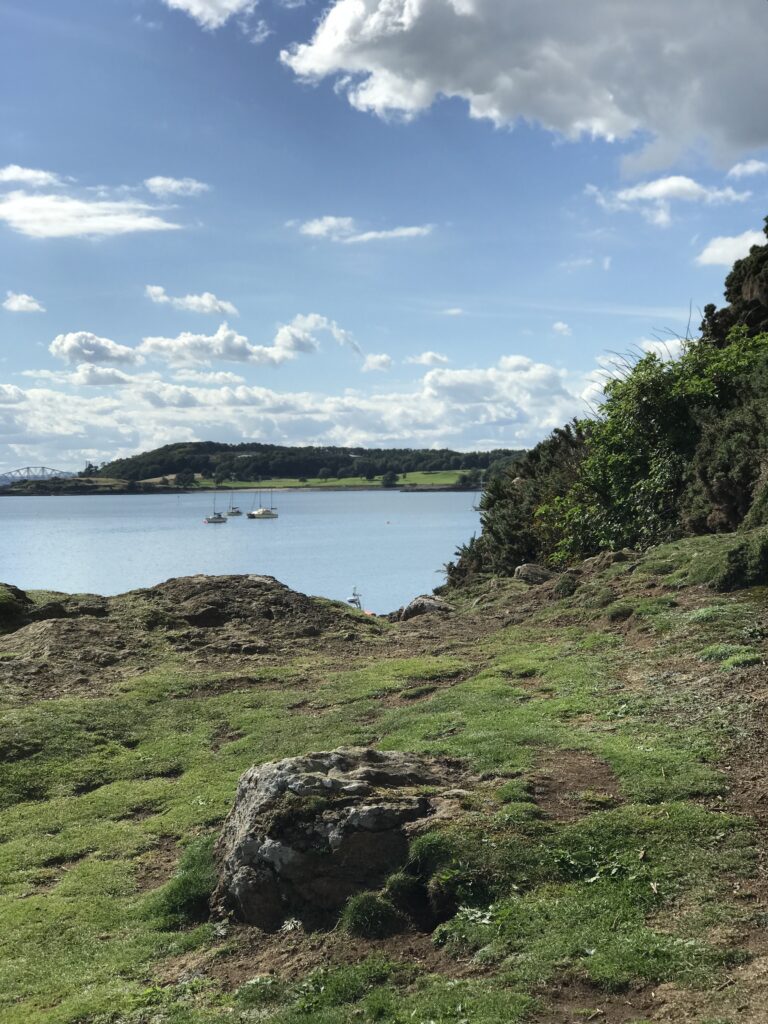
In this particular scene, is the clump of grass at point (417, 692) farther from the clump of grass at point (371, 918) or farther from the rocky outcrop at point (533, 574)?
the rocky outcrop at point (533, 574)

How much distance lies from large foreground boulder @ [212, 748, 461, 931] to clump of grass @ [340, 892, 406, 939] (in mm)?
224

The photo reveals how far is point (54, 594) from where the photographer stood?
909 inches

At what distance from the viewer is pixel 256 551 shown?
294 feet

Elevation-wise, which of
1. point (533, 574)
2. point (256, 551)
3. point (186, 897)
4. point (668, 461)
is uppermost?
point (668, 461)

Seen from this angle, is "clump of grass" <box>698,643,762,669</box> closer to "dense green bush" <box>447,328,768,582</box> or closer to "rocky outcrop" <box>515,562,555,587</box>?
"dense green bush" <box>447,328,768,582</box>

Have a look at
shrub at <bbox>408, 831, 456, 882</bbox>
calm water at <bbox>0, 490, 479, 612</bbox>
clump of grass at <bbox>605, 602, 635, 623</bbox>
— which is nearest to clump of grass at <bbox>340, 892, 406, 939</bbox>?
shrub at <bbox>408, 831, 456, 882</bbox>

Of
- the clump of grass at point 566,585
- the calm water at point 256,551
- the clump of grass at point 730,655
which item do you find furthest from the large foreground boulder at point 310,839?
the calm water at point 256,551

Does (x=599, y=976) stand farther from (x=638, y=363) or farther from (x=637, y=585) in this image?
(x=638, y=363)

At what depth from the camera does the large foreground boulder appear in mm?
7473

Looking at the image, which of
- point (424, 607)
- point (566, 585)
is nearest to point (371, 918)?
point (566, 585)

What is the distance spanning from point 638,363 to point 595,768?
18613mm

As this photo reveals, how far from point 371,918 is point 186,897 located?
6.75ft

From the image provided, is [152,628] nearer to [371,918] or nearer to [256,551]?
[371,918]

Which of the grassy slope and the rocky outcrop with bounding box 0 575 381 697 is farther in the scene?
the rocky outcrop with bounding box 0 575 381 697
